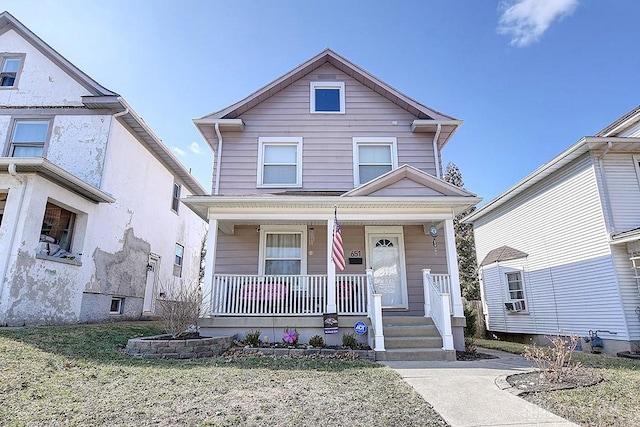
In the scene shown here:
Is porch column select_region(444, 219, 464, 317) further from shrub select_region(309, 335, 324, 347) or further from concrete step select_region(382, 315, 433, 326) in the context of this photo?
shrub select_region(309, 335, 324, 347)

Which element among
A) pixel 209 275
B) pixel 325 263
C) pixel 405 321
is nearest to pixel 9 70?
pixel 209 275

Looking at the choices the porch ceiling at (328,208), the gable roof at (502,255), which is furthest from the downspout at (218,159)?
the gable roof at (502,255)

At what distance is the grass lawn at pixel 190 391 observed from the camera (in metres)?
3.43

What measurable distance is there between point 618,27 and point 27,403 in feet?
56.8

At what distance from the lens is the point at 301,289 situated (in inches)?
338

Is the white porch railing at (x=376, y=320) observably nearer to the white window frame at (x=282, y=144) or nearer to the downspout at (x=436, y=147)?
the white window frame at (x=282, y=144)

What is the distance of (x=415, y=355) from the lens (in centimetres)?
696

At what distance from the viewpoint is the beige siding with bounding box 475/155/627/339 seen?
366 inches

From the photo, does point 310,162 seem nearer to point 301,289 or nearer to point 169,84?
point 301,289

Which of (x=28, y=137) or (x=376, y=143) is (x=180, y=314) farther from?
(x=28, y=137)

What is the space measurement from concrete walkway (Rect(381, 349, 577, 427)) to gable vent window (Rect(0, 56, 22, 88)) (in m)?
13.8

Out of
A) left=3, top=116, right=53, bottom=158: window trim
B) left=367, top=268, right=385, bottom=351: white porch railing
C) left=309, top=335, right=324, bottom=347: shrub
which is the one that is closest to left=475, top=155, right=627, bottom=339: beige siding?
left=367, top=268, right=385, bottom=351: white porch railing

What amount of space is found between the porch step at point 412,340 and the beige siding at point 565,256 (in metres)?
4.91

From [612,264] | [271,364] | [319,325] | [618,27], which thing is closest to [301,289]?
[319,325]
